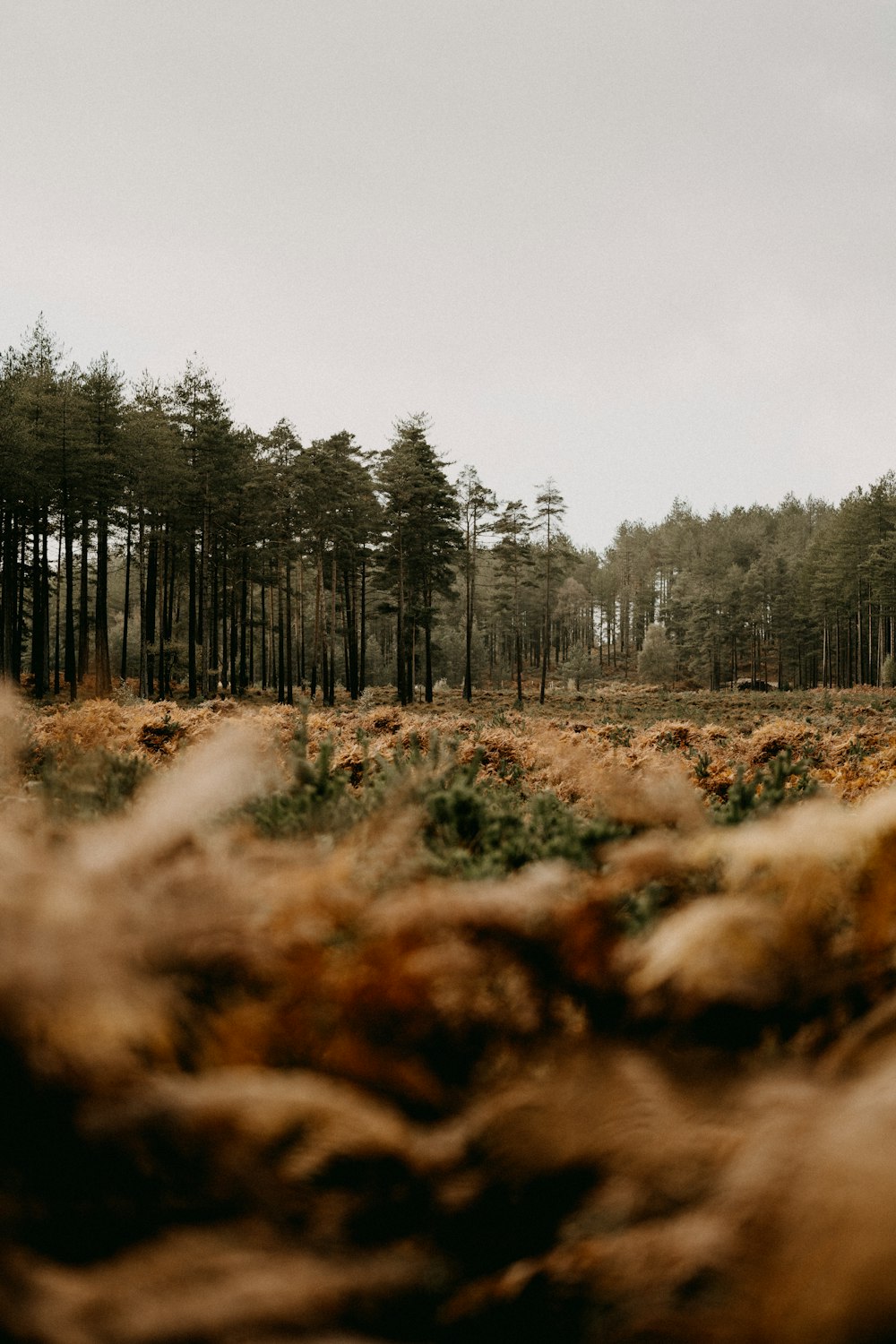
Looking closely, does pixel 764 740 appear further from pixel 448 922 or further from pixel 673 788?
pixel 448 922

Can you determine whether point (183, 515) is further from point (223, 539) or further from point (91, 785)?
point (91, 785)

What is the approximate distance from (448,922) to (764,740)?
26.0 feet

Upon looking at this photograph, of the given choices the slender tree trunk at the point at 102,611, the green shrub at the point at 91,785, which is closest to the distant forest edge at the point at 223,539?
the slender tree trunk at the point at 102,611

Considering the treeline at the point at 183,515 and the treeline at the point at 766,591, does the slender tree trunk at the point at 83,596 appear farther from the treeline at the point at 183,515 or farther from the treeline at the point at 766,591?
the treeline at the point at 766,591

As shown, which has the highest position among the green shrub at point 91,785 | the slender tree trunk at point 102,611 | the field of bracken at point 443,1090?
the slender tree trunk at point 102,611

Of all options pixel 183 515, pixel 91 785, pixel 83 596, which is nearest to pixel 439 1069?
pixel 91 785

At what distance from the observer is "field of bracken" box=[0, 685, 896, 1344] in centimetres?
78

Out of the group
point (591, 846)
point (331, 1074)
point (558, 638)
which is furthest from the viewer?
point (558, 638)

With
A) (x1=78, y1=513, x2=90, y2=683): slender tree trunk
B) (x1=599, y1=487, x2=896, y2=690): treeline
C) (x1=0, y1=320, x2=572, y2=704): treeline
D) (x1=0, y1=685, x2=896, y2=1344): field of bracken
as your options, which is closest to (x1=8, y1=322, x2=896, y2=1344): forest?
(x1=0, y1=685, x2=896, y2=1344): field of bracken

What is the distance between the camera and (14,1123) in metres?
0.94

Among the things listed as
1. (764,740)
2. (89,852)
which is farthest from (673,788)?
(764,740)

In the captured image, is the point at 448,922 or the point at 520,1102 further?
the point at 448,922

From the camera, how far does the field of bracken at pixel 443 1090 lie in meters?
0.78

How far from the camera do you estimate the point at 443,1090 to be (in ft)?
3.43
